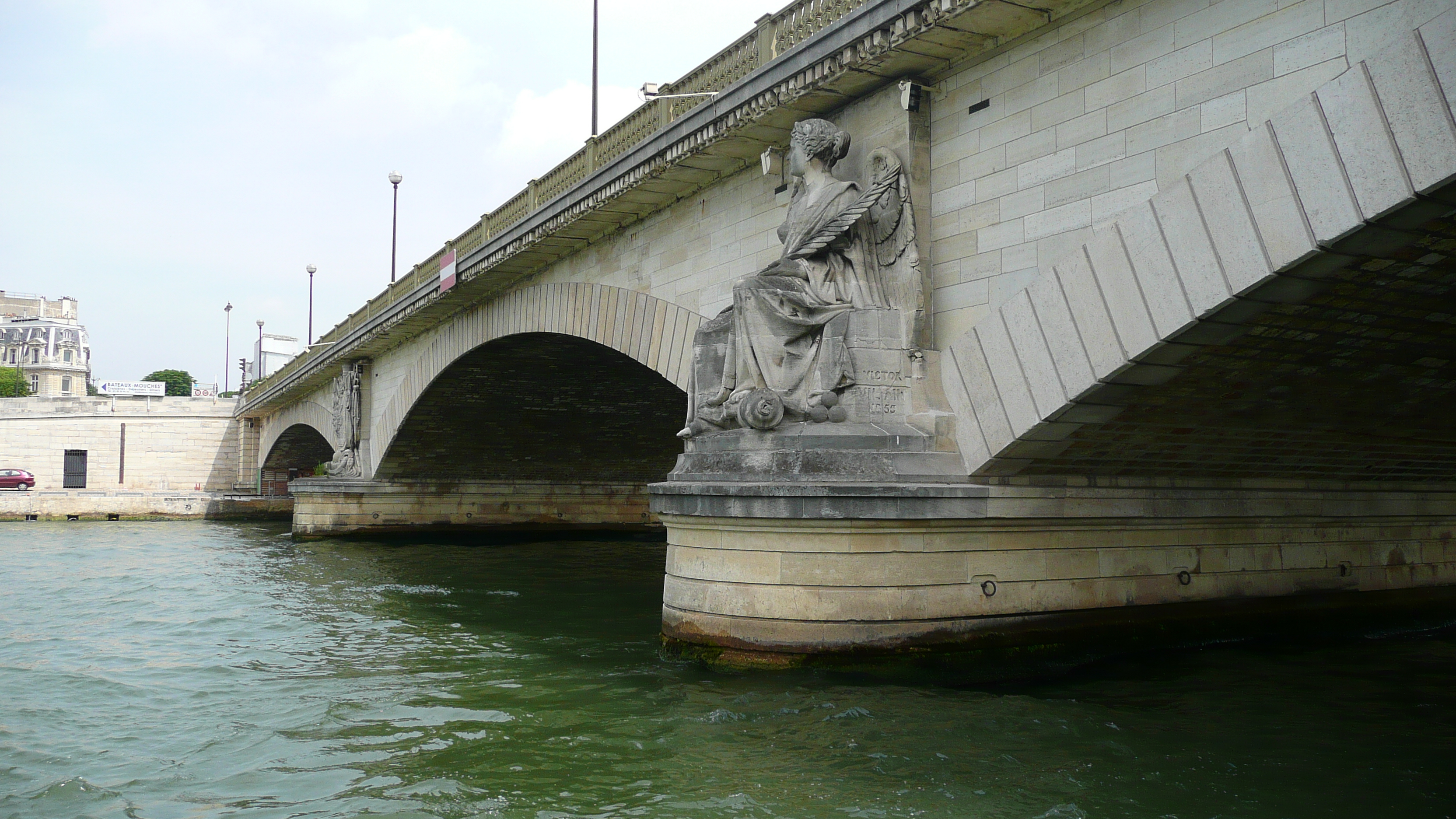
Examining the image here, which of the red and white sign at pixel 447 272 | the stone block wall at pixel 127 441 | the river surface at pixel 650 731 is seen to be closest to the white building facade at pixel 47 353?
the stone block wall at pixel 127 441

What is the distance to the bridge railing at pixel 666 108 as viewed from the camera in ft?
37.2

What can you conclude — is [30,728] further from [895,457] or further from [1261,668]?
[1261,668]

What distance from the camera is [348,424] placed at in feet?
104

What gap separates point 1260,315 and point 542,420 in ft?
72.5

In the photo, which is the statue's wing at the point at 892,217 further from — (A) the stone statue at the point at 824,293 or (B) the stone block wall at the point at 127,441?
(B) the stone block wall at the point at 127,441

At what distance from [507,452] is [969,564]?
75.6 ft

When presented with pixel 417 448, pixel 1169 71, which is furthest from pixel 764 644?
pixel 417 448

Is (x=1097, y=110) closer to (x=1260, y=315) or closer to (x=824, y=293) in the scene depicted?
(x=1260, y=315)

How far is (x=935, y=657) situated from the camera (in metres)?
9.47

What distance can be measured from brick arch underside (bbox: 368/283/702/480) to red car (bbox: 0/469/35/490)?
1065 inches

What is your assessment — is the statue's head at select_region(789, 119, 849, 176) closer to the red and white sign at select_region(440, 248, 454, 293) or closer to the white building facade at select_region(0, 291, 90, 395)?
the red and white sign at select_region(440, 248, 454, 293)

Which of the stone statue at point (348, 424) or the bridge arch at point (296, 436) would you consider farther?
the bridge arch at point (296, 436)

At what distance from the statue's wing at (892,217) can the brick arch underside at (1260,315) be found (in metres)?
1.09

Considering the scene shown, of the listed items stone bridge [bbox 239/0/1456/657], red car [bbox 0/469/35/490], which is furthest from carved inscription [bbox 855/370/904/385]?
red car [bbox 0/469/35/490]
